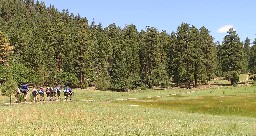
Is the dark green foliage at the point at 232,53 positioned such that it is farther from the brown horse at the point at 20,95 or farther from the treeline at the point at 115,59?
the brown horse at the point at 20,95

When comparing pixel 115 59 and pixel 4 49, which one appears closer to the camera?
pixel 4 49

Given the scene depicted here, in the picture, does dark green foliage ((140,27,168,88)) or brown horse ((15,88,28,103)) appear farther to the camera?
dark green foliage ((140,27,168,88))

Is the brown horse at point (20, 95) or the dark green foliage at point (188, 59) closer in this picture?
the brown horse at point (20, 95)

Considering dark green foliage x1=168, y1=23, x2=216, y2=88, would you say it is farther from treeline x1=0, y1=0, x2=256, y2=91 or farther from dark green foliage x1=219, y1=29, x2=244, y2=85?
dark green foliage x1=219, y1=29, x2=244, y2=85

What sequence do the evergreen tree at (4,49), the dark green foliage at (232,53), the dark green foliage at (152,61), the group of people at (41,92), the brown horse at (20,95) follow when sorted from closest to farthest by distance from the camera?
the brown horse at (20,95) < the group of people at (41,92) < the evergreen tree at (4,49) < the dark green foliage at (152,61) < the dark green foliage at (232,53)

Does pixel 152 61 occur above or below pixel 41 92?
above

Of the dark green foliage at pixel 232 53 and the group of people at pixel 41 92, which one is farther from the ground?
the dark green foliage at pixel 232 53

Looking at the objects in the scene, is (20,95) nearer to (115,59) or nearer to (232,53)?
(115,59)

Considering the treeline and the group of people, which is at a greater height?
the treeline

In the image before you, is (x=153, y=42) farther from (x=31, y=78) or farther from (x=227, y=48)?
(x=31, y=78)

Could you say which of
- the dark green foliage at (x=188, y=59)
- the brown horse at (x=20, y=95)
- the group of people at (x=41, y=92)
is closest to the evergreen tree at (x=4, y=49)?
the group of people at (x=41, y=92)

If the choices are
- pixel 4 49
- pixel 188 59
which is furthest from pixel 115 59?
pixel 4 49

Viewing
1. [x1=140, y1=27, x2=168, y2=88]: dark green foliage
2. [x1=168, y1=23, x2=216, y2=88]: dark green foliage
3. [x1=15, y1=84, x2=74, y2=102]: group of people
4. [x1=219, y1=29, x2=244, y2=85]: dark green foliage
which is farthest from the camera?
[x1=219, y1=29, x2=244, y2=85]: dark green foliage

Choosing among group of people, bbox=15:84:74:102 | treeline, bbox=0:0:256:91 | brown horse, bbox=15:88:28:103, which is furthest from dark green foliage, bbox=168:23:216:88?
brown horse, bbox=15:88:28:103
